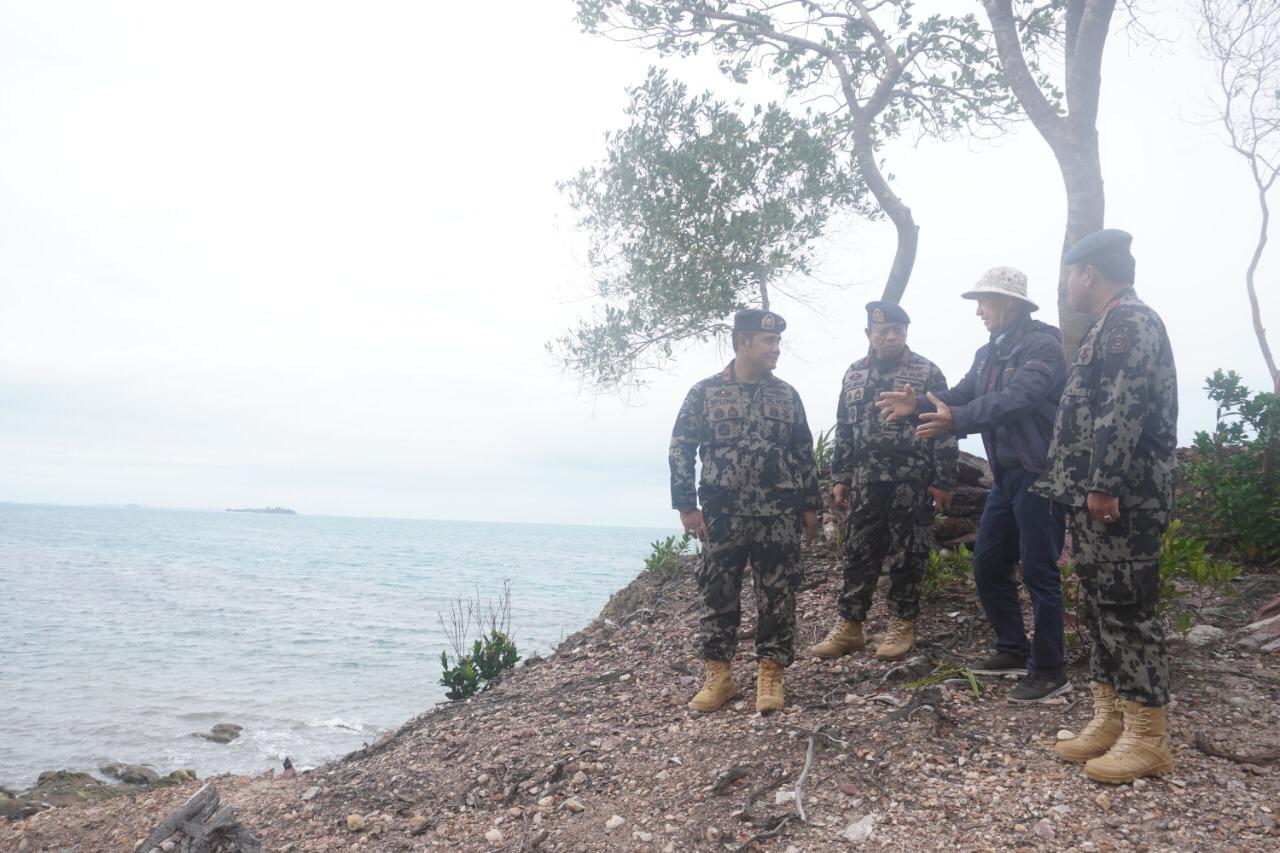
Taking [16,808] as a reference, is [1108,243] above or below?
Answer: above

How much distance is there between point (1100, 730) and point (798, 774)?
1.38m

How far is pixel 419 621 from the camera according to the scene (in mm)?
24484

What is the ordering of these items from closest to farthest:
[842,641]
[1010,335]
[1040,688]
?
[1040,688] < [1010,335] < [842,641]

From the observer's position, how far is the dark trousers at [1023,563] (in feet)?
13.7

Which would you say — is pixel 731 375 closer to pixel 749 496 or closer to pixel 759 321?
pixel 759 321

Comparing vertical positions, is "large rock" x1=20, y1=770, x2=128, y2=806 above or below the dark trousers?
below

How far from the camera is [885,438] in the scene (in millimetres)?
5062

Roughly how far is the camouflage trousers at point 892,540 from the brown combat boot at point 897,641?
0.21 feet

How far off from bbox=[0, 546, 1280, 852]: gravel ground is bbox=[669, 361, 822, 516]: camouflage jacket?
4.09 ft

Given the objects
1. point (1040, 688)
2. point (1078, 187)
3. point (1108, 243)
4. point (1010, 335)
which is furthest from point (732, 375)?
point (1078, 187)

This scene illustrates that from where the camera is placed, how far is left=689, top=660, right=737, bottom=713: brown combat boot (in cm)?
496

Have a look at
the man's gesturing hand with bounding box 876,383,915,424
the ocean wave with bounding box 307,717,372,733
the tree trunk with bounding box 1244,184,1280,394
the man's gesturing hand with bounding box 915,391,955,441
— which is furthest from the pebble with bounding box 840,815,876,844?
the tree trunk with bounding box 1244,184,1280,394

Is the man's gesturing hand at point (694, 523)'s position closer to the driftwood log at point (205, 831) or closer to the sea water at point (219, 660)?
the driftwood log at point (205, 831)

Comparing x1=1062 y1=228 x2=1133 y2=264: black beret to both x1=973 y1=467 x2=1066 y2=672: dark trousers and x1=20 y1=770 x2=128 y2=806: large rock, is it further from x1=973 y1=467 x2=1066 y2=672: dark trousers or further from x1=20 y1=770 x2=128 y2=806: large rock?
x1=20 y1=770 x2=128 y2=806: large rock
